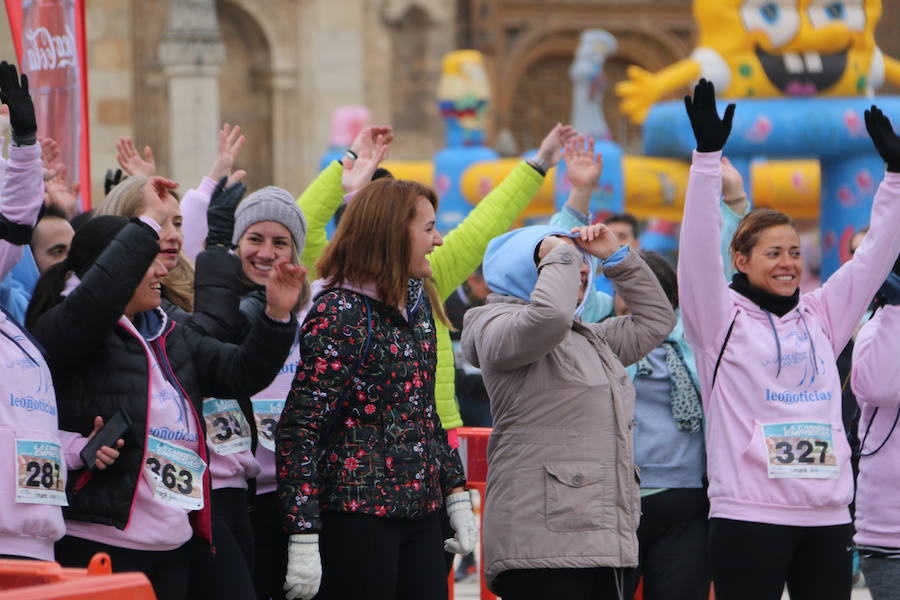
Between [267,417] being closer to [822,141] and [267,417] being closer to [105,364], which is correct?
[105,364]

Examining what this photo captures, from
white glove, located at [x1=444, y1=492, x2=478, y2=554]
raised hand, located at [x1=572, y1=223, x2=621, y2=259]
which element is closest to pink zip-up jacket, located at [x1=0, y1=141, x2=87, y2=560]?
white glove, located at [x1=444, y1=492, x2=478, y2=554]

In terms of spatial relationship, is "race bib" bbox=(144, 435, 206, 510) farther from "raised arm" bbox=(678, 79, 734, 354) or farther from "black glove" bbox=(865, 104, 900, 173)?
"black glove" bbox=(865, 104, 900, 173)

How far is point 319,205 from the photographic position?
18.5 feet

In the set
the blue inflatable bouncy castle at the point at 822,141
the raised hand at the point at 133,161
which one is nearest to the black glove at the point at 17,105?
the raised hand at the point at 133,161

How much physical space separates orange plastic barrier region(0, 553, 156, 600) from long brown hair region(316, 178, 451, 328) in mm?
1333

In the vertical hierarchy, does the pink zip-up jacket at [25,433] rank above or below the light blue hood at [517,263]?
below

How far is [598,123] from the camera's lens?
18.6 meters

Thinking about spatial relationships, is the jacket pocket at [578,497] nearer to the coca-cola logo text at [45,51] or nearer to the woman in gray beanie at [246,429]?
the woman in gray beanie at [246,429]

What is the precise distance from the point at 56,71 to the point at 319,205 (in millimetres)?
1722

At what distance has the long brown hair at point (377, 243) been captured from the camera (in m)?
4.29

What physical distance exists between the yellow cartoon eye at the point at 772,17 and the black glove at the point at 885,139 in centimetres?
864

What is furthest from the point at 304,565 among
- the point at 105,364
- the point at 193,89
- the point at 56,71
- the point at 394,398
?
the point at 193,89

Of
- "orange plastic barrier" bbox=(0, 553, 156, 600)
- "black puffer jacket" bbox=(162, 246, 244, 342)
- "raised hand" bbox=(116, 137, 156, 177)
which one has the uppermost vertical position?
"raised hand" bbox=(116, 137, 156, 177)

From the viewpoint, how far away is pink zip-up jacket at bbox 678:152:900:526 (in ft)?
14.6
